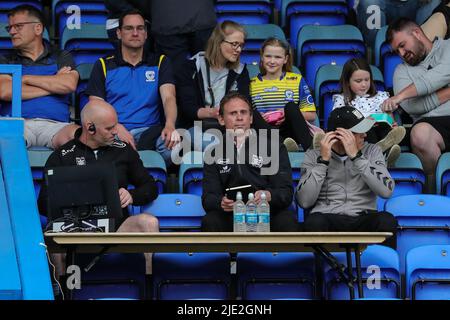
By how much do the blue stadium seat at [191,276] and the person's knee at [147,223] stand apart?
22 centimetres

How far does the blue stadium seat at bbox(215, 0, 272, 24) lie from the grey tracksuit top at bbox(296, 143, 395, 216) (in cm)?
283

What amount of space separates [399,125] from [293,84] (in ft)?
2.80

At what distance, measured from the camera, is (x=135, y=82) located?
397 inches

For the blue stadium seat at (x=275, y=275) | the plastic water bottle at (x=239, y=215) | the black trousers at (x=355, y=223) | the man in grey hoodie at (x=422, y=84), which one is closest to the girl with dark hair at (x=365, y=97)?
the man in grey hoodie at (x=422, y=84)

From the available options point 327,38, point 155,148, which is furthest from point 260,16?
point 155,148

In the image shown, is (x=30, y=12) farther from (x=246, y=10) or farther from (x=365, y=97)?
(x=365, y=97)

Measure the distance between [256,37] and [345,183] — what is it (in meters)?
2.59

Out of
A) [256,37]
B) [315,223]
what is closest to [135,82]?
[256,37]

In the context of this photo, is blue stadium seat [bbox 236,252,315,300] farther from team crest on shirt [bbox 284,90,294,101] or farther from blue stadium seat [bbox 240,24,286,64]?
blue stadium seat [bbox 240,24,286,64]

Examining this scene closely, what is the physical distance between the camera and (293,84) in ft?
32.6

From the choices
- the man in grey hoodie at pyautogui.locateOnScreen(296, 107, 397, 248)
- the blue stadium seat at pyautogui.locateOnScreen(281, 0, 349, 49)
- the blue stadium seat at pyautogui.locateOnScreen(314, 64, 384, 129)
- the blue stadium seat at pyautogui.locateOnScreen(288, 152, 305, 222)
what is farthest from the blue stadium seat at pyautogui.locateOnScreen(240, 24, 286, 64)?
the man in grey hoodie at pyautogui.locateOnScreen(296, 107, 397, 248)

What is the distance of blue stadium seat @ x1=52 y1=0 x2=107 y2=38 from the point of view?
36.9 ft

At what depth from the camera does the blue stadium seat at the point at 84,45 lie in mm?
10758

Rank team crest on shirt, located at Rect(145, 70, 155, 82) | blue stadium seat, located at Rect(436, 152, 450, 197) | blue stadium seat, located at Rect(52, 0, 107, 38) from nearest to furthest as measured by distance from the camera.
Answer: blue stadium seat, located at Rect(436, 152, 450, 197) → team crest on shirt, located at Rect(145, 70, 155, 82) → blue stadium seat, located at Rect(52, 0, 107, 38)
